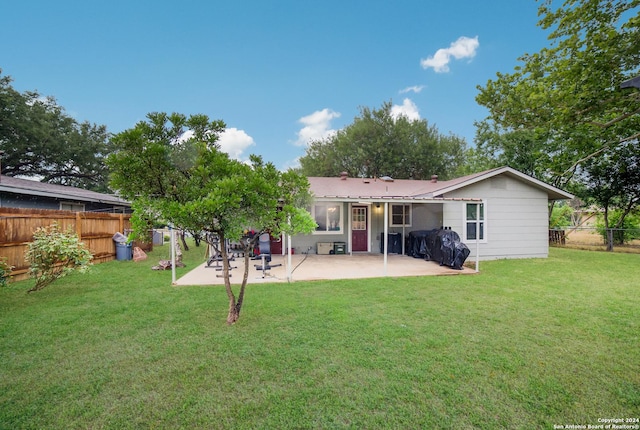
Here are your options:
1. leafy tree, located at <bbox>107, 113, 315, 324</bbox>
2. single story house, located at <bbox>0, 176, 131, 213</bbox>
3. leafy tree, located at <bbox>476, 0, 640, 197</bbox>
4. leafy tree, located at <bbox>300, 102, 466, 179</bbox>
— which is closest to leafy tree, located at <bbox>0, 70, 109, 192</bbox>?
single story house, located at <bbox>0, 176, 131, 213</bbox>

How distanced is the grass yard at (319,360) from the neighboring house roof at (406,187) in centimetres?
442

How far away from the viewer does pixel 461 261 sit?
8.18 meters

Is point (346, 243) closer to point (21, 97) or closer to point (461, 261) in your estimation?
point (461, 261)

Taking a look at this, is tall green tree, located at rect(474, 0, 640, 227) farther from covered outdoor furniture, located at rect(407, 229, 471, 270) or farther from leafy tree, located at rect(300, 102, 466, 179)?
leafy tree, located at rect(300, 102, 466, 179)

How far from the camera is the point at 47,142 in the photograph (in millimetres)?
19391

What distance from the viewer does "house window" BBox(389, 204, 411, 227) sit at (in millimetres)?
11578

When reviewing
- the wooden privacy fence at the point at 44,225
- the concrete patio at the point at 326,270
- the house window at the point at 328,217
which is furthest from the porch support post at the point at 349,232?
the wooden privacy fence at the point at 44,225

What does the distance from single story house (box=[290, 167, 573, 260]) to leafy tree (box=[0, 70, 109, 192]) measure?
19.1 meters

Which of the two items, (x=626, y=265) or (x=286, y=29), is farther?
(x=286, y=29)

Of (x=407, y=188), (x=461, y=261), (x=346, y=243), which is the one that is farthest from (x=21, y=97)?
(x=461, y=261)

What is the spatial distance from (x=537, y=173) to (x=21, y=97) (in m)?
33.2

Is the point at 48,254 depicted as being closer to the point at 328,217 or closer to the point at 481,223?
the point at 328,217

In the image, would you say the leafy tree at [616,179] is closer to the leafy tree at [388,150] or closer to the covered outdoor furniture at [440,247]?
the leafy tree at [388,150]

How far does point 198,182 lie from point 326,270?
509 cm
